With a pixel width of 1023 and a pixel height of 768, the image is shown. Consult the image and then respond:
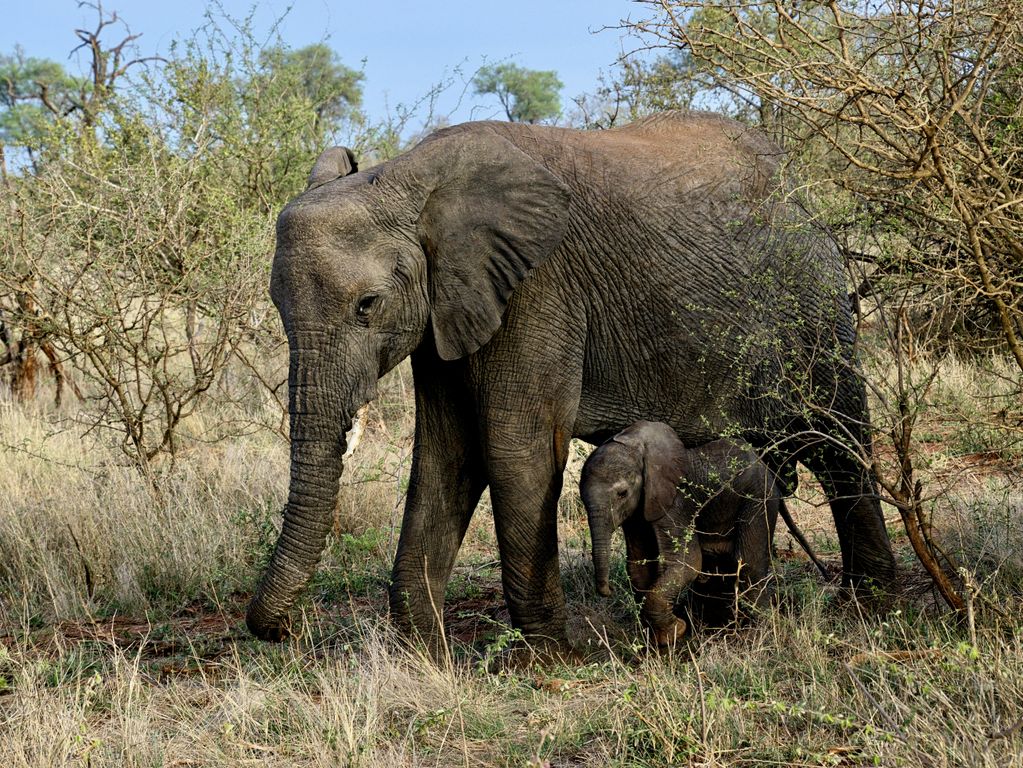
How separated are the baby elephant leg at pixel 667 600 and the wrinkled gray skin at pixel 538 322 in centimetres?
46

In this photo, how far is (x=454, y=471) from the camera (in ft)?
20.4

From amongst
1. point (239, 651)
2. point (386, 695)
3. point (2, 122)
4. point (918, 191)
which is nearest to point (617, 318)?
point (918, 191)

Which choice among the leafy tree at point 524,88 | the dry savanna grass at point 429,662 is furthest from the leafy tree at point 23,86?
the dry savanna grass at point 429,662

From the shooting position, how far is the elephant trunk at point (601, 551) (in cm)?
568

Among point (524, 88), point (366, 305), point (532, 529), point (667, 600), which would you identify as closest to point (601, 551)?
point (532, 529)

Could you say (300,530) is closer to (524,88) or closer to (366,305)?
(366,305)

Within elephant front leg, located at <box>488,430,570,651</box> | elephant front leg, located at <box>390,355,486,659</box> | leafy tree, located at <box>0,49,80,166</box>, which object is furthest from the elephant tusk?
leafy tree, located at <box>0,49,80,166</box>

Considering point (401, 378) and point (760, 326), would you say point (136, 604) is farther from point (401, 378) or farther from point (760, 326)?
point (401, 378)

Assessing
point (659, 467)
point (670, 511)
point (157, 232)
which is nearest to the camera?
point (659, 467)

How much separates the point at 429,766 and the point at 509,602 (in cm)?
157

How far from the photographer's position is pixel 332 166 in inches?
236

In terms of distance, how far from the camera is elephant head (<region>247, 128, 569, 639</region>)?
213 inches

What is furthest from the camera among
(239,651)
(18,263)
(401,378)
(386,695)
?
(401,378)

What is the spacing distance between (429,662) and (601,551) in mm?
924
